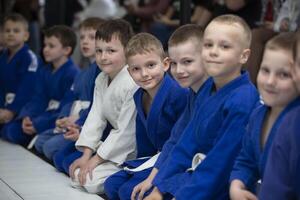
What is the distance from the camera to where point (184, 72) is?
11.0 ft

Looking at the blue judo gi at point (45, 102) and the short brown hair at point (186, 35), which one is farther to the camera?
the blue judo gi at point (45, 102)

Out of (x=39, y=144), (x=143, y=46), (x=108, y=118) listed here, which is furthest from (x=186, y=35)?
(x=39, y=144)

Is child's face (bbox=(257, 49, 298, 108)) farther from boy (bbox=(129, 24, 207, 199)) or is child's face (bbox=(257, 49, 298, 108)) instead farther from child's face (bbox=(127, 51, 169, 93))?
child's face (bbox=(127, 51, 169, 93))

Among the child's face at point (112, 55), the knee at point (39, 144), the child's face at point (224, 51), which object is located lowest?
the knee at point (39, 144)

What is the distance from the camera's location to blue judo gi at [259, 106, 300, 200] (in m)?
2.31

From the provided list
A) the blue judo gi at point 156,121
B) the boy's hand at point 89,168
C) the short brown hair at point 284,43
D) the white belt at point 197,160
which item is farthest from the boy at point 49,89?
the short brown hair at point 284,43

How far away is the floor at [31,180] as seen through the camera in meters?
3.82

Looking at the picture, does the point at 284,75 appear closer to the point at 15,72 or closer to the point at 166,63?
the point at 166,63

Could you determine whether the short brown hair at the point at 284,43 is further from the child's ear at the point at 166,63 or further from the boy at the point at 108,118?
the boy at the point at 108,118

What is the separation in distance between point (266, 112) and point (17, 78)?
10.9 ft

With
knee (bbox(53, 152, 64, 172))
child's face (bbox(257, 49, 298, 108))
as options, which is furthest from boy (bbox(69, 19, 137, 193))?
child's face (bbox(257, 49, 298, 108))

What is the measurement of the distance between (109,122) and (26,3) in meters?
4.54

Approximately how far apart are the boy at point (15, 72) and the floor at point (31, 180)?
0.67m

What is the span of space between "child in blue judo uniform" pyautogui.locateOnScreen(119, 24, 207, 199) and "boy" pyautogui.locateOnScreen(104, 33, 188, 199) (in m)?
0.20
